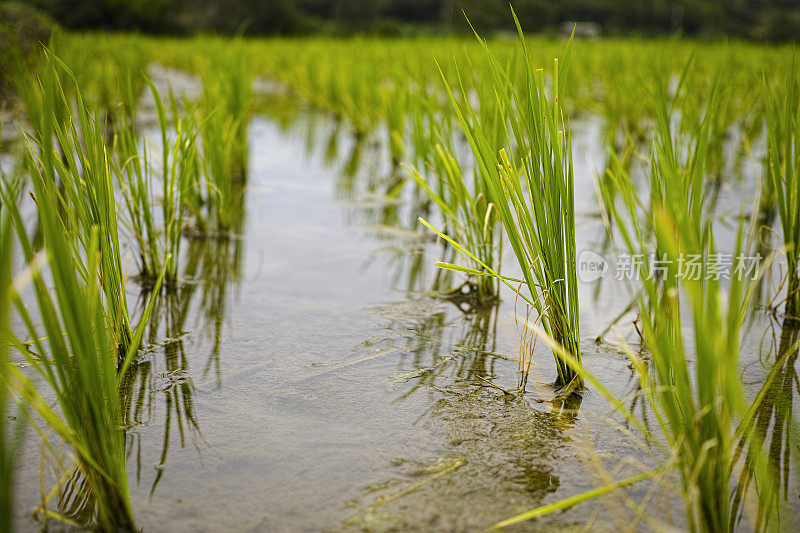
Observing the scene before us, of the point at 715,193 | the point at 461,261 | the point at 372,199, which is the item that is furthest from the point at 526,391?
the point at 715,193

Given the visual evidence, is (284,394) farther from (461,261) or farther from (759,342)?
(759,342)

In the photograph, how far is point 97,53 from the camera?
14.4 ft

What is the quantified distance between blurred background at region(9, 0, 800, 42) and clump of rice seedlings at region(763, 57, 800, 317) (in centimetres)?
1445

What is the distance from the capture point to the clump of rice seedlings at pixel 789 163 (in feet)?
5.10

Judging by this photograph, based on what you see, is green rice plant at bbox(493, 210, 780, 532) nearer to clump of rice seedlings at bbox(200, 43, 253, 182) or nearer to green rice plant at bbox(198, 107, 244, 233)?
green rice plant at bbox(198, 107, 244, 233)

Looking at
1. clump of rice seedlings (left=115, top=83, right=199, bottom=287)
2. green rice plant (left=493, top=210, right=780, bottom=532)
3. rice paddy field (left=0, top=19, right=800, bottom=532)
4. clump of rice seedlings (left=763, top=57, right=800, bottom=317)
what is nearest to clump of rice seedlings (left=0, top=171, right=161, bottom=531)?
rice paddy field (left=0, top=19, right=800, bottom=532)

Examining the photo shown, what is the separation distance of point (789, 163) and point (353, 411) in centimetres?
118

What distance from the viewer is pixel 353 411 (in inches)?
48.9

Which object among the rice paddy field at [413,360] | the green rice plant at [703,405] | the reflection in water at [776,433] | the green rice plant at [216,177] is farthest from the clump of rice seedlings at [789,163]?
the green rice plant at [216,177]

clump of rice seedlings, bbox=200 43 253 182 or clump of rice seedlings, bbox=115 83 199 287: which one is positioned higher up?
clump of rice seedlings, bbox=200 43 253 182

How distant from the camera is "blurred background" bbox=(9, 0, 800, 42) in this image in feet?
46.3

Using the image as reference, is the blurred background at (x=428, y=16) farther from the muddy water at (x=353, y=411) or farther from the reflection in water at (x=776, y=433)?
the reflection in water at (x=776, y=433)

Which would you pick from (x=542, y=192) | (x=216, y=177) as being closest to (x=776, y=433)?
(x=542, y=192)

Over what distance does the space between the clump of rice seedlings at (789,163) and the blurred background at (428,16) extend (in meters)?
14.5
